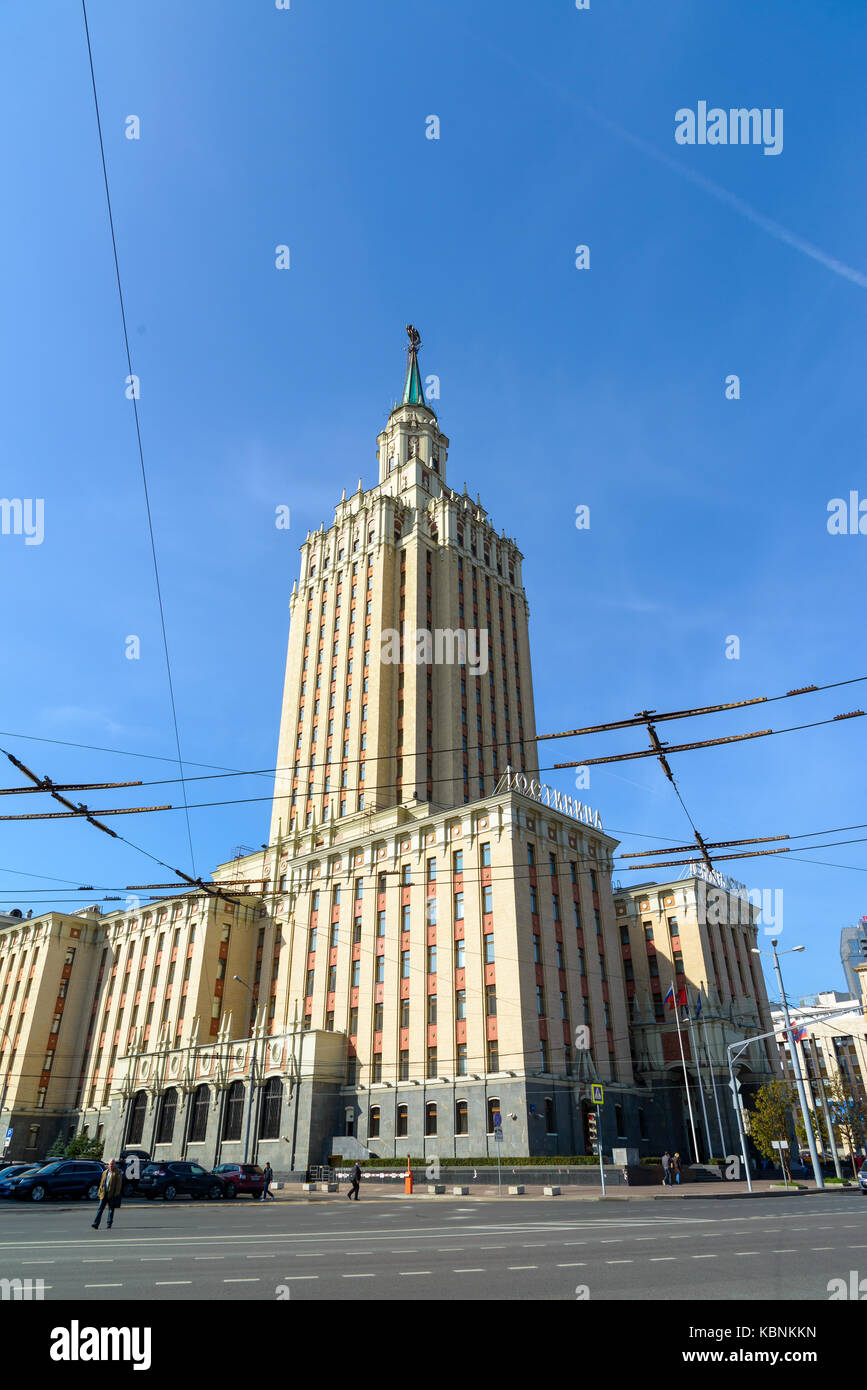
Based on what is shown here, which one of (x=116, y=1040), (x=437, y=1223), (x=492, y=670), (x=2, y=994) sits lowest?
(x=437, y=1223)

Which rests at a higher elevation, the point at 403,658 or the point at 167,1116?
the point at 403,658

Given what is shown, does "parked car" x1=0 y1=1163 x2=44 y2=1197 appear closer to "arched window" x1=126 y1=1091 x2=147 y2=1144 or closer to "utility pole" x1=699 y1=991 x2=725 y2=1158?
"arched window" x1=126 y1=1091 x2=147 y2=1144

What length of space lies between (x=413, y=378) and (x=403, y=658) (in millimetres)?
41307

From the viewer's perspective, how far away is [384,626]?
2795 inches

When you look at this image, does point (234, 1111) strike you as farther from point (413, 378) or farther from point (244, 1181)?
point (413, 378)

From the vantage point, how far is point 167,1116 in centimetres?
5781

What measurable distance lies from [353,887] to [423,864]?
654 cm

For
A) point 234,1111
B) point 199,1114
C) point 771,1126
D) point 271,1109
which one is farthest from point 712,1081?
point 199,1114

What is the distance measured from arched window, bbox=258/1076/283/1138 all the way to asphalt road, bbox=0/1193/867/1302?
2545 cm

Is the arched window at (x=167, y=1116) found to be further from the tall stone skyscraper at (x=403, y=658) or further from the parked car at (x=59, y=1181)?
the parked car at (x=59, y=1181)

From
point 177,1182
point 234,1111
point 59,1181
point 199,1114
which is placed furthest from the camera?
point 199,1114
